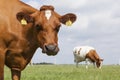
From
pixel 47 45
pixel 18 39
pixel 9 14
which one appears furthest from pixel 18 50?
pixel 47 45

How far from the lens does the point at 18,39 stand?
10.9 meters

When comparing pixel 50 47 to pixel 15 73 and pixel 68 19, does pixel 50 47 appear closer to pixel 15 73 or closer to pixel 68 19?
pixel 68 19

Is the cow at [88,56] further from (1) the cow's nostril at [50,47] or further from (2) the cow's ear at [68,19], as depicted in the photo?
(1) the cow's nostril at [50,47]

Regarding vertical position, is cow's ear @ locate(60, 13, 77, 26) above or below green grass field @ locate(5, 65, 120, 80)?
above

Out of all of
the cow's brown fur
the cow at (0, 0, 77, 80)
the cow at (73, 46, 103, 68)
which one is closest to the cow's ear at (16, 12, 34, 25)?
the cow at (0, 0, 77, 80)

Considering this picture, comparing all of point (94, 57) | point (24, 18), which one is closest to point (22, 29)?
point (24, 18)

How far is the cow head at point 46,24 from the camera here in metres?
9.50

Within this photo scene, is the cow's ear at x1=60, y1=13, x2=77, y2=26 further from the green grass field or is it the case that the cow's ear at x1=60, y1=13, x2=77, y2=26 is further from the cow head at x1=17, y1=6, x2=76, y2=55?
the green grass field

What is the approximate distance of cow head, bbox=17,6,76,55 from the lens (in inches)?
374

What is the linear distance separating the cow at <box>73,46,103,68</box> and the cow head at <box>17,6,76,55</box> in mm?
35487

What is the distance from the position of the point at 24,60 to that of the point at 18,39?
0.61 meters

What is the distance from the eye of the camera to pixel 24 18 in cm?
1055

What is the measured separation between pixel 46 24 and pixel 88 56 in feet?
126

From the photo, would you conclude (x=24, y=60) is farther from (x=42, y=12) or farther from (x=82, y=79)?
(x=82, y=79)
